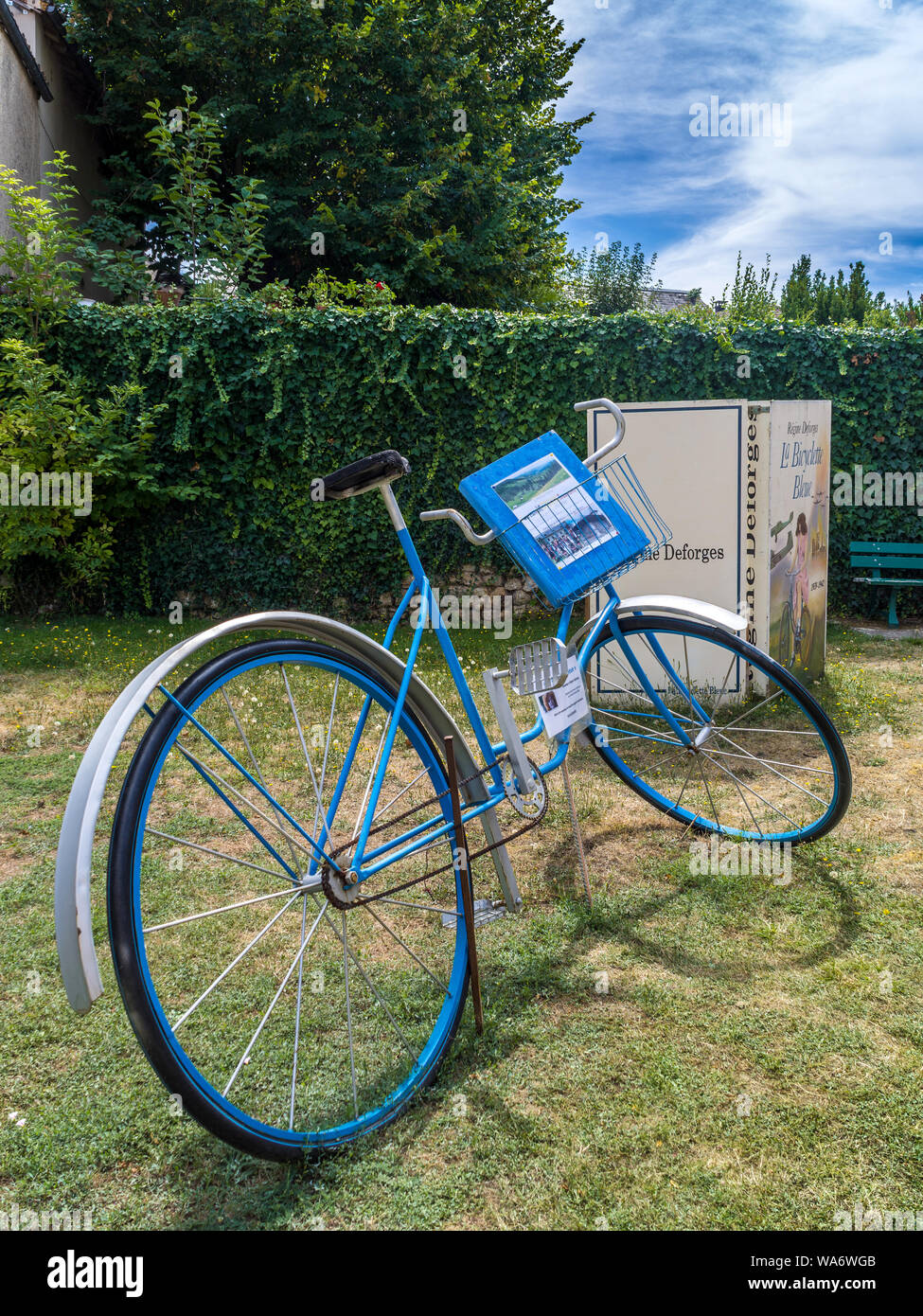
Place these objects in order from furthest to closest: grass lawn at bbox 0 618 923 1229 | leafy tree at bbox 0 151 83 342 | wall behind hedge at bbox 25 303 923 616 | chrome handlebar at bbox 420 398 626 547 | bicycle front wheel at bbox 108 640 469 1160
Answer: wall behind hedge at bbox 25 303 923 616
leafy tree at bbox 0 151 83 342
chrome handlebar at bbox 420 398 626 547
grass lawn at bbox 0 618 923 1229
bicycle front wheel at bbox 108 640 469 1160

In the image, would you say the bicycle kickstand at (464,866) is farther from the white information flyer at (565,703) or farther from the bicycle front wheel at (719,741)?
the bicycle front wheel at (719,741)

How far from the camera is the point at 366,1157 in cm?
210

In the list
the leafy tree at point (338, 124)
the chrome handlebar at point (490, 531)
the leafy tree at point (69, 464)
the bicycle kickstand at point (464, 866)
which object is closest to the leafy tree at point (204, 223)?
the leafy tree at point (69, 464)

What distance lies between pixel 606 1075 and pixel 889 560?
716cm

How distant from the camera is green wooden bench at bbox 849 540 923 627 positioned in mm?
8305

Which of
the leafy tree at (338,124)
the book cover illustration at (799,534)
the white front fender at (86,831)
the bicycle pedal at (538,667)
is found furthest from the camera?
the leafy tree at (338,124)

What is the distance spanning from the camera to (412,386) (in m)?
8.29

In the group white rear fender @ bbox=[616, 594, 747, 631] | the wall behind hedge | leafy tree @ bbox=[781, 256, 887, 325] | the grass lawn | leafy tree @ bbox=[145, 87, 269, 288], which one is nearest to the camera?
the grass lawn

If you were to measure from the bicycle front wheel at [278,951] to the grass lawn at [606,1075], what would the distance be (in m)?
0.14

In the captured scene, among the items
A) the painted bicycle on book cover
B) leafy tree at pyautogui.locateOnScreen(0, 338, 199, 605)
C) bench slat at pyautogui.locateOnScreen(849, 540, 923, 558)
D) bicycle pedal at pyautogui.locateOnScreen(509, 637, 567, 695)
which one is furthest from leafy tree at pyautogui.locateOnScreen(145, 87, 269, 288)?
bicycle pedal at pyautogui.locateOnScreen(509, 637, 567, 695)

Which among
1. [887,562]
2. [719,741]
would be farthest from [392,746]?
[887,562]

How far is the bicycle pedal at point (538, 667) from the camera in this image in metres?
2.93

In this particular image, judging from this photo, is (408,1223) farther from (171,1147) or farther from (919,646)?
(919,646)

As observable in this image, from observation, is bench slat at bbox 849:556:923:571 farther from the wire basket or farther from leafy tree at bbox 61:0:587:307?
leafy tree at bbox 61:0:587:307
